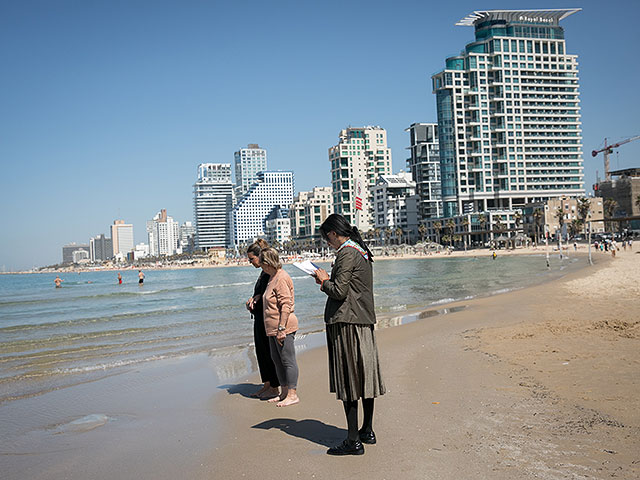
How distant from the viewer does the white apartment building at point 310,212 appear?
17932cm

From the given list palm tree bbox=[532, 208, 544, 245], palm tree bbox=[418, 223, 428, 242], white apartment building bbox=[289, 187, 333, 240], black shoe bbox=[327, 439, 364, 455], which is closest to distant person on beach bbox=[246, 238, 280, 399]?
black shoe bbox=[327, 439, 364, 455]

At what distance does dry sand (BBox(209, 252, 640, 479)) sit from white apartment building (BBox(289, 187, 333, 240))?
164635 mm

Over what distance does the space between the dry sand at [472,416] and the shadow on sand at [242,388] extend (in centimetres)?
3

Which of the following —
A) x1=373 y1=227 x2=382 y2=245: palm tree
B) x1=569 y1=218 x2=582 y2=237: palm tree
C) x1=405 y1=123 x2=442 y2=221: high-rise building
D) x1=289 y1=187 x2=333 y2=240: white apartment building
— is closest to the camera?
x1=569 y1=218 x2=582 y2=237: palm tree

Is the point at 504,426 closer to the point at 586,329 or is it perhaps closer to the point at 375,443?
the point at 375,443

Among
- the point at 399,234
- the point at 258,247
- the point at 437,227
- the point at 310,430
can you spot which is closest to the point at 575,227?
the point at 437,227

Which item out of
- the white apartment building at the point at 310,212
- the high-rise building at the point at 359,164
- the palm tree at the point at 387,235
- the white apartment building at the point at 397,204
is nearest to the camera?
the white apartment building at the point at 397,204

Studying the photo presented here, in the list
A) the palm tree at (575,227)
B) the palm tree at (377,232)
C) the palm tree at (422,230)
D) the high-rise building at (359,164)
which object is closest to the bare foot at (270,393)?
the palm tree at (575,227)

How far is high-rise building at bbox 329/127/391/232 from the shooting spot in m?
161

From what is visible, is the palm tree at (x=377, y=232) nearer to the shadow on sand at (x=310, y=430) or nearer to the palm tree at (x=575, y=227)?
the palm tree at (x=575, y=227)

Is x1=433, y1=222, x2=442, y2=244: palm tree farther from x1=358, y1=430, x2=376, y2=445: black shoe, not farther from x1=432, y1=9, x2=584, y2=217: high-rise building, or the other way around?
x1=358, y1=430, x2=376, y2=445: black shoe

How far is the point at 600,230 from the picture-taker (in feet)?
379

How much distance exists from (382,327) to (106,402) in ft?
26.0

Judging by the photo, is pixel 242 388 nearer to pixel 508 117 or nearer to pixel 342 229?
pixel 342 229
